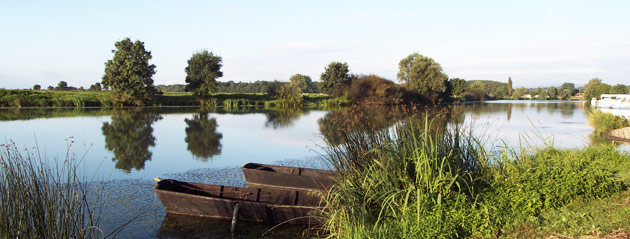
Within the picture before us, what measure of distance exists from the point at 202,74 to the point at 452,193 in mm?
49795

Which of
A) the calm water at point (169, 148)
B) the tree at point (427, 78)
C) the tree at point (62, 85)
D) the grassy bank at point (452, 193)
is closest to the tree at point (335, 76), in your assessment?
the tree at point (427, 78)

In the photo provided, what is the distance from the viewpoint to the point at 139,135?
68.5ft

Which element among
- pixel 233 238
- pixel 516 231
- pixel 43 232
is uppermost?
pixel 43 232

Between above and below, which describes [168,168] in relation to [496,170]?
below

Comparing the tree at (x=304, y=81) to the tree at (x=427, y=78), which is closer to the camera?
the tree at (x=427, y=78)

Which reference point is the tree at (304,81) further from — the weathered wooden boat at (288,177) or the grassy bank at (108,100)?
the weathered wooden boat at (288,177)

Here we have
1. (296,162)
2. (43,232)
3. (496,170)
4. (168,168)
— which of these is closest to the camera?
(43,232)

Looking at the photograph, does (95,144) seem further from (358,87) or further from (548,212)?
(358,87)

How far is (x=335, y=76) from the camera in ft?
215

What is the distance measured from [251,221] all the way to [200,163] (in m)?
6.25

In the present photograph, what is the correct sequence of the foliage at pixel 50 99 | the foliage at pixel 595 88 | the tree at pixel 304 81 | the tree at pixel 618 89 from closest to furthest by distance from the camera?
the foliage at pixel 50 99 → the tree at pixel 618 89 → the foliage at pixel 595 88 → the tree at pixel 304 81

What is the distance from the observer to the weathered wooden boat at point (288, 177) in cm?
967

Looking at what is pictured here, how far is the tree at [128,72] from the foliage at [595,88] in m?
72.2

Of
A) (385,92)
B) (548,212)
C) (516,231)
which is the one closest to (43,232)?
(516,231)
